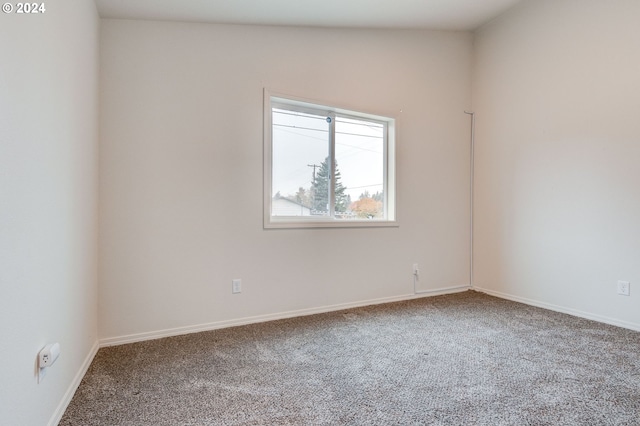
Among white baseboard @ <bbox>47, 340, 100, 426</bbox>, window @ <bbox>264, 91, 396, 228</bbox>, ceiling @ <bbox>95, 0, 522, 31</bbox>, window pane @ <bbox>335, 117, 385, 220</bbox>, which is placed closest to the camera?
white baseboard @ <bbox>47, 340, 100, 426</bbox>

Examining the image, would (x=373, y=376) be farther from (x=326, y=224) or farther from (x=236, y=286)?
(x=326, y=224)

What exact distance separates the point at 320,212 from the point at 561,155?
7.77 ft

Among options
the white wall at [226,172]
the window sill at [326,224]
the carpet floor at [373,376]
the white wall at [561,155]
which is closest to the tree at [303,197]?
the window sill at [326,224]

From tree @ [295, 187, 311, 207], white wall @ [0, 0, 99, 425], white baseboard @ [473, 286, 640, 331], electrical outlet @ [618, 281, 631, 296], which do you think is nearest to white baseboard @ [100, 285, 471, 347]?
white wall @ [0, 0, 99, 425]

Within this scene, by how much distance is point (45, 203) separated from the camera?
1.35 m

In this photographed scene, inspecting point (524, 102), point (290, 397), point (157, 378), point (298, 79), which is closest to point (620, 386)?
point (290, 397)

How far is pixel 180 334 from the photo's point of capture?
246cm

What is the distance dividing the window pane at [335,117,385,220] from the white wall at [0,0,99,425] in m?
2.09

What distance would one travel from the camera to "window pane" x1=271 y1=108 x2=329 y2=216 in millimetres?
2945

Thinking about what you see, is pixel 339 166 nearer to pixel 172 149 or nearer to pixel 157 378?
pixel 172 149

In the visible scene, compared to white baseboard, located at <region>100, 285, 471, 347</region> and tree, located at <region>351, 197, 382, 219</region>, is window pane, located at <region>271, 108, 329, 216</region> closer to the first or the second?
tree, located at <region>351, 197, 382, 219</region>

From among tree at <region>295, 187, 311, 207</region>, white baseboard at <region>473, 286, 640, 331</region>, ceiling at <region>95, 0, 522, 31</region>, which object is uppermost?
ceiling at <region>95, 0, 522, 31</region>

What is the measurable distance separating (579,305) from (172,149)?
3789mm

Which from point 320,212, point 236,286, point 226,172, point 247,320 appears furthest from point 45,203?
point 320,212
